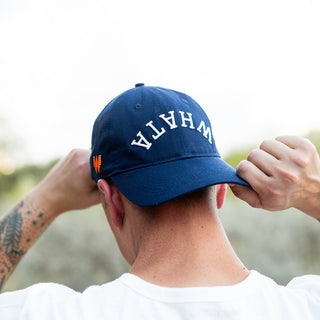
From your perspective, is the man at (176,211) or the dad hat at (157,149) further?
the dad hat at (157,149)

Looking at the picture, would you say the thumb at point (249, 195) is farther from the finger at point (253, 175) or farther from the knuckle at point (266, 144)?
the knuckle at point (266, 144)

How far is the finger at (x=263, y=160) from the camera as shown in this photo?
172 cm

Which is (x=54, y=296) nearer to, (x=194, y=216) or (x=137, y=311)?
(x=137, y=311)

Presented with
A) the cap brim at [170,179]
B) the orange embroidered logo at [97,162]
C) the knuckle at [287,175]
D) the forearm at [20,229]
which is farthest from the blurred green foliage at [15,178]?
the knuckle at [287,175]

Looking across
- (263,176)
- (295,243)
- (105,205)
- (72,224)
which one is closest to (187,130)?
(263,176)

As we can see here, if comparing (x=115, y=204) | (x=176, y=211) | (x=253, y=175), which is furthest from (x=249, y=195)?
(x=115, y=204)

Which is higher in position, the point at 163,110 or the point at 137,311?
the point at 163,110

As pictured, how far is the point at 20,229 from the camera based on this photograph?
8.36 feet

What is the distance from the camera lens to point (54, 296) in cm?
160

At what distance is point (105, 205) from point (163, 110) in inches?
21.6

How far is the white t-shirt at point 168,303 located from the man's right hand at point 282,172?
357 mm

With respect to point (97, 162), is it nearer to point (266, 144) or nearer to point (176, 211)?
point (176, 211)

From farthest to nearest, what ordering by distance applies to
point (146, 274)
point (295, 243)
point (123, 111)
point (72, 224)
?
point (72, 224) → point (295, 243) → point (123, 111) → point (146, 274)

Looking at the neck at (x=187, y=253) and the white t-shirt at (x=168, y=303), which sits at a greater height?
the neck at (x=187, y=253)
